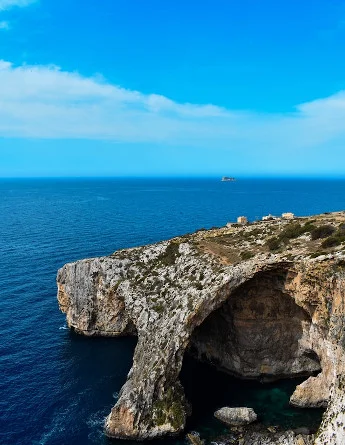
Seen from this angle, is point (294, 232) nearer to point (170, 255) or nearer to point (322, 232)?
point (322, 232)

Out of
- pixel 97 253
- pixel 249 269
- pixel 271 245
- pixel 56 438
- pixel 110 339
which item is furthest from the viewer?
pixel 97 253

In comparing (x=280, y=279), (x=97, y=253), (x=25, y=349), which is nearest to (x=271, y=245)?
(x=280, y=279)

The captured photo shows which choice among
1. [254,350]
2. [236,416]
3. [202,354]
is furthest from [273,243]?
[236,416]

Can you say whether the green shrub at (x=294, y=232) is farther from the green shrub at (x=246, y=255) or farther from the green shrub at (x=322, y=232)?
the green shrub at (x=246, y=255)

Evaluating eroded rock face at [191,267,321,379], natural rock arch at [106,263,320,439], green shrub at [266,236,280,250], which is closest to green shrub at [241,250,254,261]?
green shrub at [266,236,280,250]

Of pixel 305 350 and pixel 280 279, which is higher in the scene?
pixel 280 279

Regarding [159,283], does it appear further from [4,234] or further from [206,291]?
[4,234]
